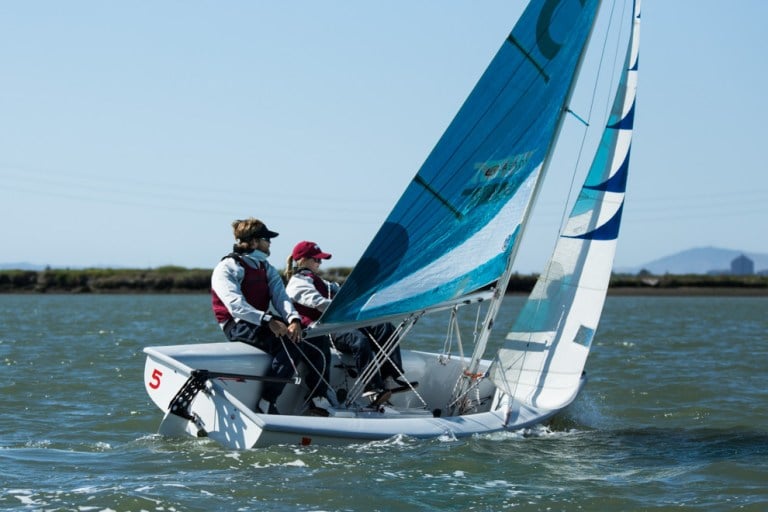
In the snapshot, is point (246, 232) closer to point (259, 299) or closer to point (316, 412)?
point (259, 299)

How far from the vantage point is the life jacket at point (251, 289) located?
316 inches

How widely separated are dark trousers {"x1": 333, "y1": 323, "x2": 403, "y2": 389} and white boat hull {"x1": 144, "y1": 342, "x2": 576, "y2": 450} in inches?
7.8

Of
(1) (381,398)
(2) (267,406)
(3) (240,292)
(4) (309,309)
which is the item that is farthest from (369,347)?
(3) (240,292)

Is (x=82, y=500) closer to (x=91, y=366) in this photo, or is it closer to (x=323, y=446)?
(x=323, y=446)

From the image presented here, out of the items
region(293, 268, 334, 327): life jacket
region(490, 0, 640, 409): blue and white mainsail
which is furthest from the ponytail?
region(490, 0, 640, 409): blue and white mainsail

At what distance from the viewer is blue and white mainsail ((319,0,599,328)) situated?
26.9ft

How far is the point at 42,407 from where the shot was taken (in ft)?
33.3

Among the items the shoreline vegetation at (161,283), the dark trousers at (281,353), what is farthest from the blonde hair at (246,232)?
the shoreline vegetation at (161,283)

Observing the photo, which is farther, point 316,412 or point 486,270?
point 486,270

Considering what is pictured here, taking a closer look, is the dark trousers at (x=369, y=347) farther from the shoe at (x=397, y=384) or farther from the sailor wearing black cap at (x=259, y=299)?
the sailor wearing black cap at (x=259, y=299)

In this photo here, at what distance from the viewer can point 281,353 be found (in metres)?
8.05

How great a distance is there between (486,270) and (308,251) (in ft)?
4.55

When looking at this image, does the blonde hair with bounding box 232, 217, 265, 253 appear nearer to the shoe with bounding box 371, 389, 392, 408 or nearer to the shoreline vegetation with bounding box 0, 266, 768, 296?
the shoe with bounding box 371, 389, 392, 408

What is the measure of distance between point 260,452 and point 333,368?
1.76 m
